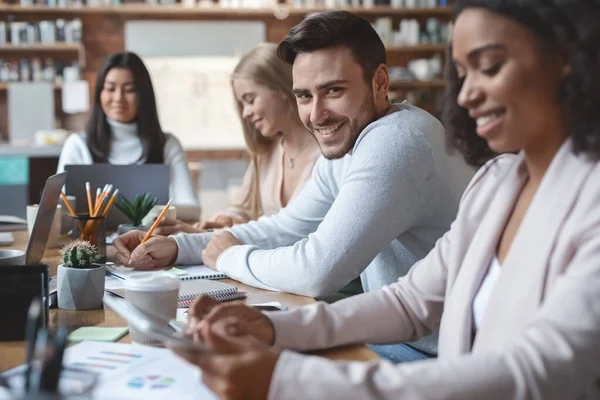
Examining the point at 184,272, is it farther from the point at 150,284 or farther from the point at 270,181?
the point at 270,181

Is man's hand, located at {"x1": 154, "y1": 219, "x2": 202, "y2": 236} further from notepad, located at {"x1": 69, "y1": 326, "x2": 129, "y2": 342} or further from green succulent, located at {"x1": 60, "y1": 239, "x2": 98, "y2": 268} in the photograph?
notepad, located at {"x1": 69, "y1": 326, "x2": 129, "y2": 342}

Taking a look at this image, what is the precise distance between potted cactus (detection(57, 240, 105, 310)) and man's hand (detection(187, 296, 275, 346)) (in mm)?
349

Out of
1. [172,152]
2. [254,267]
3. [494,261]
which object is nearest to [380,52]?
[254,267]

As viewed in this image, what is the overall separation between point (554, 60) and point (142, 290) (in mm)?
684

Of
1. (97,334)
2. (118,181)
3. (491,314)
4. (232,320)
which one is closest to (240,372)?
(232,320)

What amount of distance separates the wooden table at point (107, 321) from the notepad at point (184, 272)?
67mm

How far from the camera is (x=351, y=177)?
161 centimetres

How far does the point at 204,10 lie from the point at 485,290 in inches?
210

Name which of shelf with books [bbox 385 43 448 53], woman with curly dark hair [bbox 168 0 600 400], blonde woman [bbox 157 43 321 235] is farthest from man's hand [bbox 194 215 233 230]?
shelf with books [bbox 385 43 448 53]

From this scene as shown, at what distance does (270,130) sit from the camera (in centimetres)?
281

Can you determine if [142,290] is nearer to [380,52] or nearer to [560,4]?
[560,4]

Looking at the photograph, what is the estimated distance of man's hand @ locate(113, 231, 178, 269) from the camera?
1.78 m

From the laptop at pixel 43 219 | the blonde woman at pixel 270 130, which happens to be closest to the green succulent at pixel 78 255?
the laptop at pixel 43 219

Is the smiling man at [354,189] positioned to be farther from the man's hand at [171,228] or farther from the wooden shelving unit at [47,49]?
the wooden shelving unit at [47,49]
